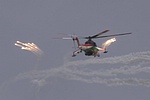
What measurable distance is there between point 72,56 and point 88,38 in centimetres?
844

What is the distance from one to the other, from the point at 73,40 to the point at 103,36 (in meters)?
10.7

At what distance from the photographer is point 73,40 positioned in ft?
652

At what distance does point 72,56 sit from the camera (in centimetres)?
19488

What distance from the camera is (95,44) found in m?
197

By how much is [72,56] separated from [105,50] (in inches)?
452

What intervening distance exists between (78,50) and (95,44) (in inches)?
228

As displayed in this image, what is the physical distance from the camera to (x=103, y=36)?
19375 cm

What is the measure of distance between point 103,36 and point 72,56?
1161 cm

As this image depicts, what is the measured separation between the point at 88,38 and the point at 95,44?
3344mm

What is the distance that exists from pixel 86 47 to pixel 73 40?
6079mm

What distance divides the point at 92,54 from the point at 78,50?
4.66 metres

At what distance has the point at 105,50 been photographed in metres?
199

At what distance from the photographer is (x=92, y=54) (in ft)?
640

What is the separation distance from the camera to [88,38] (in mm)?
198375
